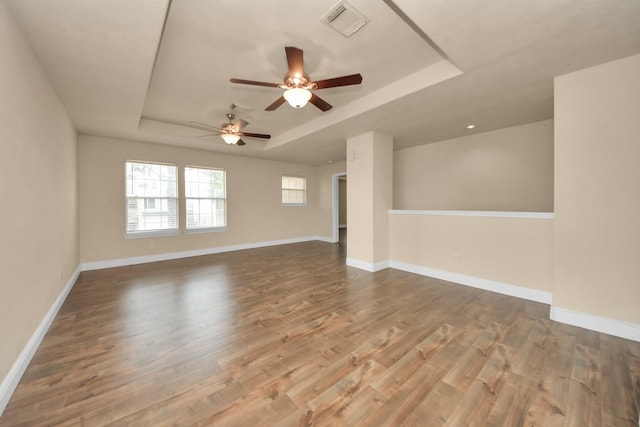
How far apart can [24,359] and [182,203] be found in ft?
13.5

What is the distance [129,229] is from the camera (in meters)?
5.05

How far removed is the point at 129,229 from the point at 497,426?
6.24 meters

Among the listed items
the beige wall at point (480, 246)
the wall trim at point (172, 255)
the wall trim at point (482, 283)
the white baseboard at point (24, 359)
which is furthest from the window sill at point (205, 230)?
the wall trim at point (482, 283)

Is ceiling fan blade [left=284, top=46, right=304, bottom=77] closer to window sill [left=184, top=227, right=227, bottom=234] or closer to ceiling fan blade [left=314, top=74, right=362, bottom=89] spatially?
ceiling fan blade [left=314, top=74, right=362, bottom=89]

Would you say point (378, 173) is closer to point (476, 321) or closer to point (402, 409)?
point (476, 321)

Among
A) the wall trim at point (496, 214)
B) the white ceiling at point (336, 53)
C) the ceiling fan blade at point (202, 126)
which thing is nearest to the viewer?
the white ceiling at point (336, 53)

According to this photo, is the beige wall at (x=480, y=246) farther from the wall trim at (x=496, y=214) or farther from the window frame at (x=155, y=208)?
the window frame at (x=155, y=208)

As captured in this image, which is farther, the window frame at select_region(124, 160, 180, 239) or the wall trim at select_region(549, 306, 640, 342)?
the window frame at select_region(124, 160, 180, 239)

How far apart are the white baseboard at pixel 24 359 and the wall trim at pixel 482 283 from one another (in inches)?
183

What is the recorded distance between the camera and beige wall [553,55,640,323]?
2238mm

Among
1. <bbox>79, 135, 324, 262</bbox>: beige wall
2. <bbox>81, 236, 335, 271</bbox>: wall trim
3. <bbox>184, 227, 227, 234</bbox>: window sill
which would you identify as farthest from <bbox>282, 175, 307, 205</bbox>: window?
<bbox>184, 227, 227, 234</bbox>: window sill

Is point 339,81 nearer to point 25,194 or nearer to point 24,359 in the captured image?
point 25,194

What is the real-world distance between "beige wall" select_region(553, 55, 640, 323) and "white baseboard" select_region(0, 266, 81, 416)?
15.3ft

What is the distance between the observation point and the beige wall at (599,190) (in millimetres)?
2238
